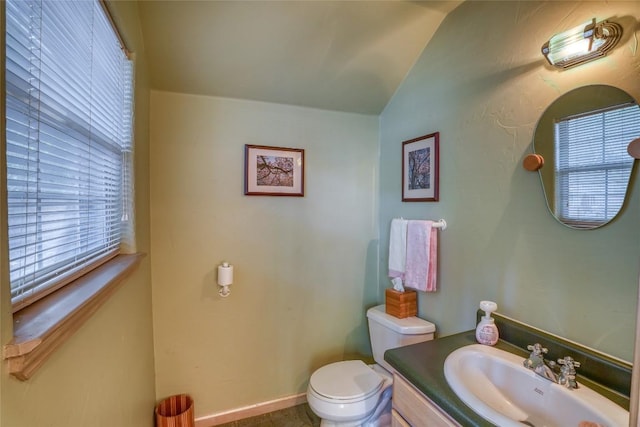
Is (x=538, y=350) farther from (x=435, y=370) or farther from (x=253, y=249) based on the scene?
(x=253, y=249)

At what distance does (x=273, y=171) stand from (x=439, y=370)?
4.79ft

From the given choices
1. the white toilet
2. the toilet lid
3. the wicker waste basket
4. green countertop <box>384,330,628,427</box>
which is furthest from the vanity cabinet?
the wicker waste basket

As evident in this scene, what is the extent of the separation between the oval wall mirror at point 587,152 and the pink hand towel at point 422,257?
0.60 metres

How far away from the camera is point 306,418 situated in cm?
194

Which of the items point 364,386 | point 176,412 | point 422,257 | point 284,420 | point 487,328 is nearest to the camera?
point 487,328

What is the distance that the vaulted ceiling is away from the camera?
1428mm

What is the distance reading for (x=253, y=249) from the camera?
1945 mm

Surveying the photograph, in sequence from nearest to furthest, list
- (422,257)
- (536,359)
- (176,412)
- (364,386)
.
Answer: (536,359)
(364,386)
(422,257)
(176,412)

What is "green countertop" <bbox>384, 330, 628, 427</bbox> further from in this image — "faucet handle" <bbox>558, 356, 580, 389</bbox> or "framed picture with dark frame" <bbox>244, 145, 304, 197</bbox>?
"framed picture with dark frame" <bbox>244, 145, 304, 197</bbox>

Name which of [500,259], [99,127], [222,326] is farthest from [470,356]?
[99,127]

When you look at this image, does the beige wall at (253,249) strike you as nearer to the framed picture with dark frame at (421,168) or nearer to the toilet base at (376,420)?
the framed picture with dark frame at (421,168)

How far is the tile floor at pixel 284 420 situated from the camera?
6.20ft

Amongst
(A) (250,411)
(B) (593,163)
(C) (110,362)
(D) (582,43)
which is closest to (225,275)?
(C) (110,362)

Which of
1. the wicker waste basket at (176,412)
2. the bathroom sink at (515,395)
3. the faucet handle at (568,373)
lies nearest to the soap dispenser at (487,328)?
the bathroom sink at (515,395)
